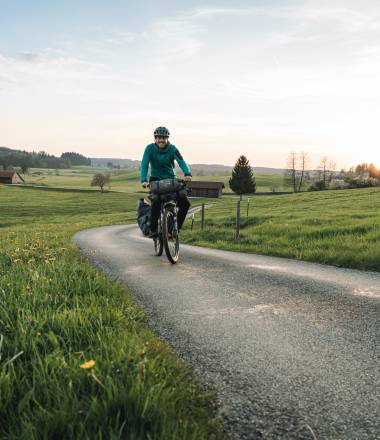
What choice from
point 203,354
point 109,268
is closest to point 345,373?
point 203,354

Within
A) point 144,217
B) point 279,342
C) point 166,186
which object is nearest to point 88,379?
point 279,342

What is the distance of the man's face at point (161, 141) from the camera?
856 centimetres

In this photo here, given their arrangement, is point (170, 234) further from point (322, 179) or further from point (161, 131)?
point (322, 179)

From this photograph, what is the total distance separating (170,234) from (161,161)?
1.64 metres

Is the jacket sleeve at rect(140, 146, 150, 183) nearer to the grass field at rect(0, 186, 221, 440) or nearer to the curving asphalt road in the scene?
the curving asphalt road

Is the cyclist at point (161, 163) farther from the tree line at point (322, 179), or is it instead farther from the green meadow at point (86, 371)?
the tree line at point (322, 179)

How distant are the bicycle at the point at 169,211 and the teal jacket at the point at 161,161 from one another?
1.34 ft

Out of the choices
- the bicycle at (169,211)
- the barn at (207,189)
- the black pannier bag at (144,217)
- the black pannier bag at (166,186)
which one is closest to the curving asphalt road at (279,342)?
the bicycle at (169,211)

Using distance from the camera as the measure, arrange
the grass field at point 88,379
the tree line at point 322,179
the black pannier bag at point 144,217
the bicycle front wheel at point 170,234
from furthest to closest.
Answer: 1. the tree line at point 322,179
2. the black pannier bag at point 144,217
3. the bicycle front wheel at point 170,234
4. the grass field at point 88,379

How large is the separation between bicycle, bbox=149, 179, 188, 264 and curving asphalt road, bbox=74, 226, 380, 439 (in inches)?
57.4

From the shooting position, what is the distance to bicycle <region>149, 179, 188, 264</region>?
8281 millimetres

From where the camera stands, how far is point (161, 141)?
8570 mm

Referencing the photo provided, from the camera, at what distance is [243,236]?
597 inches

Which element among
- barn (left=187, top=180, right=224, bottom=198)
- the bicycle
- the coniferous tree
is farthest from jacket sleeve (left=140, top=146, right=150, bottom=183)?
barn (left=187, top=180, right=224, bottom=198)
